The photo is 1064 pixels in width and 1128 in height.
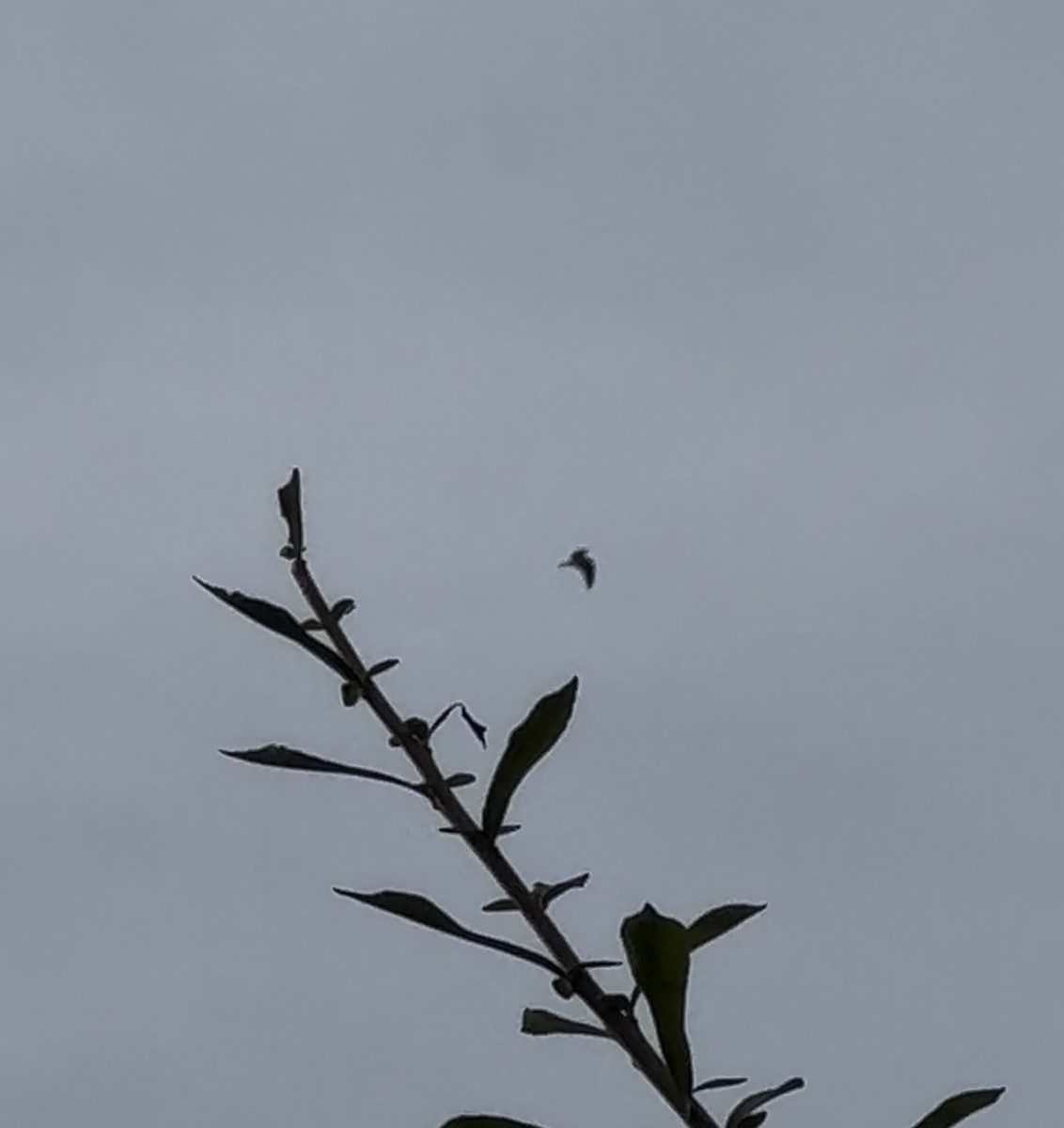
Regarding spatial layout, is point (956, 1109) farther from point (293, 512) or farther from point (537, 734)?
point (293, 512)

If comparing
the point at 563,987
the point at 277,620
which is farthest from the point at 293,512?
the point at 563,987

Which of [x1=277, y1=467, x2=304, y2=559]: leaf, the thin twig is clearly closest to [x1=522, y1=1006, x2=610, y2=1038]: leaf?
the thin twig

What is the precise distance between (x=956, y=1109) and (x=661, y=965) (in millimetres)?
479

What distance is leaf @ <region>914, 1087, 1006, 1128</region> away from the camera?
2736 mm

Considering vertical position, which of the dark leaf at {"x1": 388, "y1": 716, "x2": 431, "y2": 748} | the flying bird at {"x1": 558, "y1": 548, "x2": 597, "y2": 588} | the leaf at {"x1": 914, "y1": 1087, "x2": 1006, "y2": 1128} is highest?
the flying bird at {"x1": 558, "y1": 548, "x2": 597, "y2": 588}

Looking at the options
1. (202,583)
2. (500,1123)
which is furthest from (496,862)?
(202,583)

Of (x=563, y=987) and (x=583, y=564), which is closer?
(x=563, y=987)

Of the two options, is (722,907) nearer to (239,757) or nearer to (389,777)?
(389,777)

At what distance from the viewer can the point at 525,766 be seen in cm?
296

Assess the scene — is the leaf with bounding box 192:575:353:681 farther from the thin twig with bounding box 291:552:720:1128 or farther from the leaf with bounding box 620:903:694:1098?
the leaf with bounding box 620:903:694:1098

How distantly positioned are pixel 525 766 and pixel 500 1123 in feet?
1.72

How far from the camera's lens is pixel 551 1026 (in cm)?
281

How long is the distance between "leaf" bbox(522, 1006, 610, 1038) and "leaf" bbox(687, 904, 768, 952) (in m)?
0.25

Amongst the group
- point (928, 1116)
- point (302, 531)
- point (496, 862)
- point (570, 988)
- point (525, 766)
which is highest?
point (302, 531)
